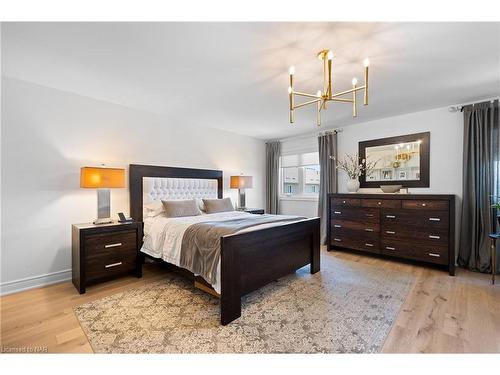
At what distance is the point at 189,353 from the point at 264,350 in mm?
521

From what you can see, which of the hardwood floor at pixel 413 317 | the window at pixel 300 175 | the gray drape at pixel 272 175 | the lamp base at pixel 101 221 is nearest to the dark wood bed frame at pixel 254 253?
the lamp base at pixel 101 221

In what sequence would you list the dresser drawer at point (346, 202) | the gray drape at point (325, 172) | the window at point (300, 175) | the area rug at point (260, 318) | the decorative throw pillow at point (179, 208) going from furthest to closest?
1. the window at point (300, 175)
2. the gray drape at point (325, 172)
3. the dresser drawer at point (346, 202)
4. the decorative throw pillow at point (179, 208)
5. the area rug at point (260, 318)

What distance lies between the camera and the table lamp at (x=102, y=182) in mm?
2703

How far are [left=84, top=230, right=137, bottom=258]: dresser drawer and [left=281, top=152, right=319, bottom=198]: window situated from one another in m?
3.66

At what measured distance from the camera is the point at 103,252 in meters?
2.67

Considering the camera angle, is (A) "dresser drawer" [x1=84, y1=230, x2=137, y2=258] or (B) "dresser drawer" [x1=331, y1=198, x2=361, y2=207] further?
(B) "dresser drawer" [x1=331, y1=198, x2=361, y2=207]

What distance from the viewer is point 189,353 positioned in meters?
1.57

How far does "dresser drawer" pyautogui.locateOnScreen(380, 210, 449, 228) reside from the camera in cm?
307

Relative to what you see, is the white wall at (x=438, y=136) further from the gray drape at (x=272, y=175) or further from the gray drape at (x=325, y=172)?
the gray drape at (x=272, y=175)

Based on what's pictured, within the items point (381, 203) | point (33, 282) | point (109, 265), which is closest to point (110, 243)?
point (109, 265)

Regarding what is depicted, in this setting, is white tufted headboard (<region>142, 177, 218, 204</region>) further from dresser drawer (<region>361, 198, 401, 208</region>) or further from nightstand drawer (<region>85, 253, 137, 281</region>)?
dresser drawer (<region>361, 198, 401, 208</region>)

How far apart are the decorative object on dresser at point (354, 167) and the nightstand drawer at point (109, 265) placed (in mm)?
3670

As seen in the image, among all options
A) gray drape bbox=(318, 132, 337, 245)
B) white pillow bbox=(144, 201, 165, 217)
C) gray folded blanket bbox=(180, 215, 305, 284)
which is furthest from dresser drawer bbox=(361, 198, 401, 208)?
white pillow bbox=(144, 201, 165, 217)
